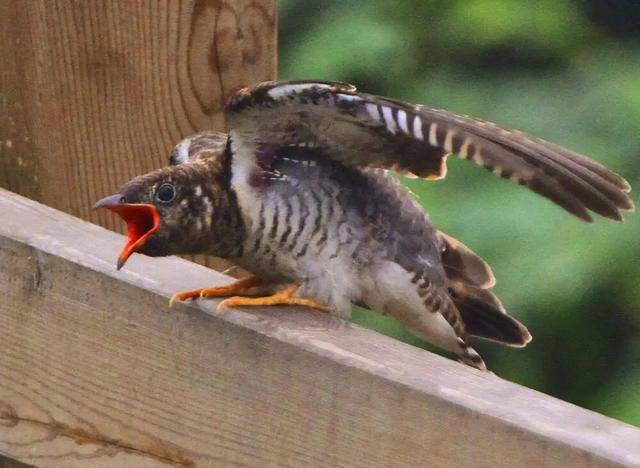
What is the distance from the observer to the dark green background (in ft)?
10.4

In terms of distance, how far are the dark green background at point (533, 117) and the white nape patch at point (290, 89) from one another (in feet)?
4.33

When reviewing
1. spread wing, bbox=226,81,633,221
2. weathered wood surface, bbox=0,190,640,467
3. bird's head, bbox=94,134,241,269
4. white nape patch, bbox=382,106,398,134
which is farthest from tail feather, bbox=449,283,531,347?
weathered wood surface, bbox=0,190,640,467

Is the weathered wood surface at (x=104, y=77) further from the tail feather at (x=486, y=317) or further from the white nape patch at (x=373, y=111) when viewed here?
the tail feather at (x=486, y=317)

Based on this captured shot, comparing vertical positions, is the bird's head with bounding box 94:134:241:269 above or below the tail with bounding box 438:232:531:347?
above

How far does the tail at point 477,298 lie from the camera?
7.86 ft

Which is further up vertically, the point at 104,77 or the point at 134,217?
the point at 104,77

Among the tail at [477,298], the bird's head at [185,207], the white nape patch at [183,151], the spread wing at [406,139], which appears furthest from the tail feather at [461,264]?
the white nape patch at [183,151]

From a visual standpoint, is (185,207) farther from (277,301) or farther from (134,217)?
(277,301)

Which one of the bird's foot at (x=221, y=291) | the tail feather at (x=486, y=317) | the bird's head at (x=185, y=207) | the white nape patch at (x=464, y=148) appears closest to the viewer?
the bird's foot at (x=221, y=291)

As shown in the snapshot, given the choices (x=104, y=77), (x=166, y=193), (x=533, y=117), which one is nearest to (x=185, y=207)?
(x=166, y=193)

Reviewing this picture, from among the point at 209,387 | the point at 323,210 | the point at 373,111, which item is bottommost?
the point at 323,210

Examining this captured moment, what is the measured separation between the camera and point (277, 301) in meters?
1.87

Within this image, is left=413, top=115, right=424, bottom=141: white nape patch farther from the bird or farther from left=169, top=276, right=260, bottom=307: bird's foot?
left=169, top=276, right=260, bottom=307: bird's foot

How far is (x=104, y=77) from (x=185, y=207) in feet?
1.14
